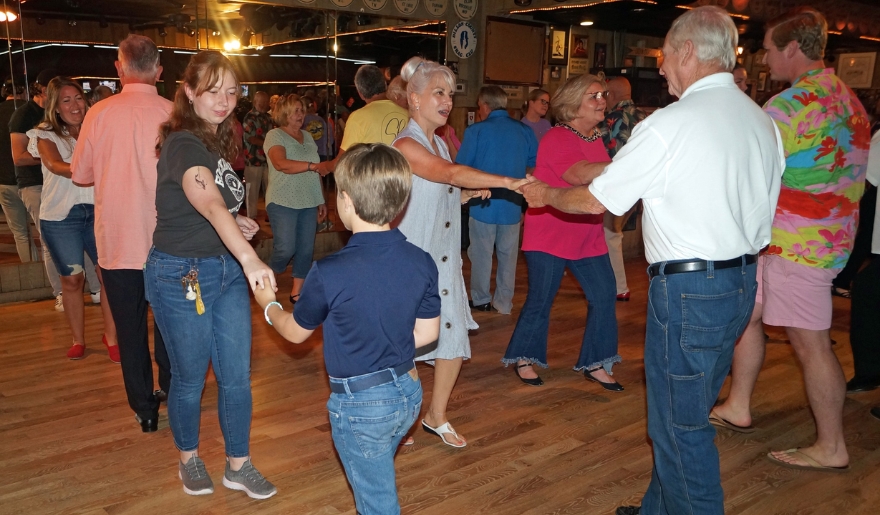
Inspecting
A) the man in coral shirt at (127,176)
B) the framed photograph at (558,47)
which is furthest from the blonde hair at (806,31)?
the framed photograph at (558,47)

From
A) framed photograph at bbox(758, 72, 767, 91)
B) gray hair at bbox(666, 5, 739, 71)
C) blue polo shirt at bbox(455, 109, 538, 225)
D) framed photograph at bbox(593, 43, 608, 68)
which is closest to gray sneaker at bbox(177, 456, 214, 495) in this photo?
gray hair at bbox(666, 5, 739, 71)

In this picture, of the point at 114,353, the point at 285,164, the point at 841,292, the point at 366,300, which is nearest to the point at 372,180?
the point at 366,300

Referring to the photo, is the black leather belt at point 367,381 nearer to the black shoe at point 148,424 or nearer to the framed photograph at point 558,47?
the black shoe at point 148,424

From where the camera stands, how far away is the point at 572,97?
3.67 meters

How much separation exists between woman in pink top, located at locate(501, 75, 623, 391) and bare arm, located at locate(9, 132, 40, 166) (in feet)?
11.8

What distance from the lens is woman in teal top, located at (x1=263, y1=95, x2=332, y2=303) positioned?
209 inches

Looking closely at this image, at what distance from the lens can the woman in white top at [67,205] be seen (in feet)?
13.5

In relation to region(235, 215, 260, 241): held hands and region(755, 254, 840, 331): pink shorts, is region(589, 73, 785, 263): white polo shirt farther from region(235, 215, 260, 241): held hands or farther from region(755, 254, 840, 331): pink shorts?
region(235, 215, 260, 241): held hands

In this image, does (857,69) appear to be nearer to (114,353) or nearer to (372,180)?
(114,353)

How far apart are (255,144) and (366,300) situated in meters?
7.49

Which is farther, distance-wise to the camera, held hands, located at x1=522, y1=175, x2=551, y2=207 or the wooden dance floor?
the wooden dance floor

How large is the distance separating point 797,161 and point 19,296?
576cm

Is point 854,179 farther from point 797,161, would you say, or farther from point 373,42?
point 373,42

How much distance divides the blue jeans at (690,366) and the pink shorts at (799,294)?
0.87 m
